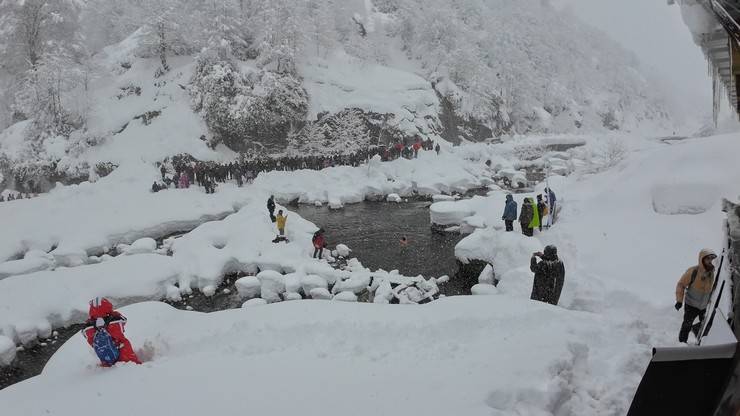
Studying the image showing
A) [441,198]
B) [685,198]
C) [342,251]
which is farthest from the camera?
[441,198]

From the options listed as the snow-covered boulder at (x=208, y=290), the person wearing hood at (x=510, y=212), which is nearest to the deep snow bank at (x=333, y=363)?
the snow-covered boulder at (x=208, y=290)

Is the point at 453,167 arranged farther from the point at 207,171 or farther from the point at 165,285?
the point at 165,285

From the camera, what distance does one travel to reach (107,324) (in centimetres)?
589

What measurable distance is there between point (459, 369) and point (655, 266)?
6241 millimetres

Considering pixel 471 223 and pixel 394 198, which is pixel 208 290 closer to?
pixel 471 223

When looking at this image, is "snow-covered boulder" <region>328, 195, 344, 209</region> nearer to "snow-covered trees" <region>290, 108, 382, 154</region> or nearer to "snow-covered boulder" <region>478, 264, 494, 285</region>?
"snow-covered boulder" <region>478, 264, 494, 285</region>

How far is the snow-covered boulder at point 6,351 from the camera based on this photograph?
8.35 metres

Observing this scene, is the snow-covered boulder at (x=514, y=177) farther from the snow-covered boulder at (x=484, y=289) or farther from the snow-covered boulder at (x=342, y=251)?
the snow-covered boulder at (x=484, y=289)

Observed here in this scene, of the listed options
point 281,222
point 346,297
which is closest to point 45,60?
point 281,222

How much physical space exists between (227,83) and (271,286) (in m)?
22.9

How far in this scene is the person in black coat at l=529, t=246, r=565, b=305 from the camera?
726cm

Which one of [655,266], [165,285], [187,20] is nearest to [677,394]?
[655,266]

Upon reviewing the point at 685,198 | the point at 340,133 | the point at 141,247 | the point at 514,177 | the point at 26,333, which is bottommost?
the point at 26,333

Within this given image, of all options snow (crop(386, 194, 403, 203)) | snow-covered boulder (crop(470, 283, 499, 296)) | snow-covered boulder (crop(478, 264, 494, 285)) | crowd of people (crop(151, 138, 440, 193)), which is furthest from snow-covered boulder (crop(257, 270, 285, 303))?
crowd of people (crop(151, 138, 440, 193))
